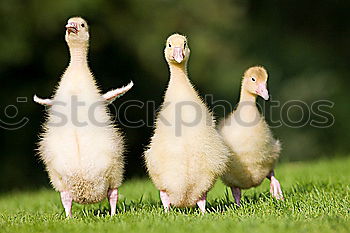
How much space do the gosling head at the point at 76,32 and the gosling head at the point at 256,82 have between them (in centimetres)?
198

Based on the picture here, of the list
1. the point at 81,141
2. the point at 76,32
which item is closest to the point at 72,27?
the point at 76,32

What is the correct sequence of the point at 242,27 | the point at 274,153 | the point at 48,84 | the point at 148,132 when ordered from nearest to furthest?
the point at 274,153 → the point at 48,84 → the point at 148,132 → the point at 242,27

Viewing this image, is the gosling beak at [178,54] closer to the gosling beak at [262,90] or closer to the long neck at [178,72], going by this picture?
the long neck at [178,72]

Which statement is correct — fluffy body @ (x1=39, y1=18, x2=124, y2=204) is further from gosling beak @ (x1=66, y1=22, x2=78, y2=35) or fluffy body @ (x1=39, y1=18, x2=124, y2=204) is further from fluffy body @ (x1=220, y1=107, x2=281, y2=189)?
fluffy body @ (x1=220, y1=107, x2=281, y2=189)

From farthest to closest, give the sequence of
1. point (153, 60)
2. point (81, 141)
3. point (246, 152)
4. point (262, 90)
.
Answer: point (153, 60) → point (262, 90) → point (246, 152) → point (81, 141)

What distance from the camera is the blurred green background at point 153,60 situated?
14648 mm

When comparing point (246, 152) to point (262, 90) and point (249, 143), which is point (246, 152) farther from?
point (262, 90)

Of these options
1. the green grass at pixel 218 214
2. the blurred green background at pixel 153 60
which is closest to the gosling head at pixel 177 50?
the green grass at pixel 218 214

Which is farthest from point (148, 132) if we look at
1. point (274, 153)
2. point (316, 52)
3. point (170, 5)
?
point (274, 153)

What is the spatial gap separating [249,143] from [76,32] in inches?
86.6

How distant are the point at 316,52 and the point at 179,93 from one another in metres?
13.2

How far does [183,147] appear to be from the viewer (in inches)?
259

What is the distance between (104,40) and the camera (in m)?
15.4

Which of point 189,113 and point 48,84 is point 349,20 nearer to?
point 48,84
